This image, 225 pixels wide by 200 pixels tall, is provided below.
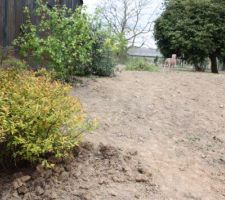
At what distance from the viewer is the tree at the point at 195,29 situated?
1565cm

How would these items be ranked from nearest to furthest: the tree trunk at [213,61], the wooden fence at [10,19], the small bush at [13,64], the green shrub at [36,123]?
1. the green shrub at [36,123]
2. the small bush at [13,64]
3. the wooden fence at [10,19]
4. the tree trunk at [213,61]

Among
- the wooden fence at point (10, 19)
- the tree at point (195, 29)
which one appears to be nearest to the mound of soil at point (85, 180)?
the wooden fence at point (10, 19)

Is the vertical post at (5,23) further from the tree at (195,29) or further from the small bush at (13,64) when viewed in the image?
the tree at (195,29)

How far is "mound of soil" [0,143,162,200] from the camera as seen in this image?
3787mm

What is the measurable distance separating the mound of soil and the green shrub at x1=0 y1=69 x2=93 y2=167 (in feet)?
0.59

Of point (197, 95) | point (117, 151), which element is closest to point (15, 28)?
point (197, 95)

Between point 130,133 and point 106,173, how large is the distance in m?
1.26

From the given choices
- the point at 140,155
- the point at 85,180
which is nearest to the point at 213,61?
the point at 140,155

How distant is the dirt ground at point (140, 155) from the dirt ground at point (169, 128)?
0.01m

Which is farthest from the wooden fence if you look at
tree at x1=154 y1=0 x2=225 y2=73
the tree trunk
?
the tree trunk

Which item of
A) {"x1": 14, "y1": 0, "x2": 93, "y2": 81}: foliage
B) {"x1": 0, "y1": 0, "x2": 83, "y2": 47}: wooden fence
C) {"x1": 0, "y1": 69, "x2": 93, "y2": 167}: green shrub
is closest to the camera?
{"x1": 0, "y1": 69, "x2": 93, "y2": 167}: green shrub

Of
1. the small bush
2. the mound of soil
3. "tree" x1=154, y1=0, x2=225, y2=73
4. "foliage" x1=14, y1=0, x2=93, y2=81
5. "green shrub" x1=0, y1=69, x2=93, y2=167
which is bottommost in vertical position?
the mound of soil

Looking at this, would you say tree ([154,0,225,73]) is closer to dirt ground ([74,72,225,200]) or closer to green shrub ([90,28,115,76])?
dirt ground ([74,72,225,200])

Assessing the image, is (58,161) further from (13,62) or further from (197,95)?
(197,95)
